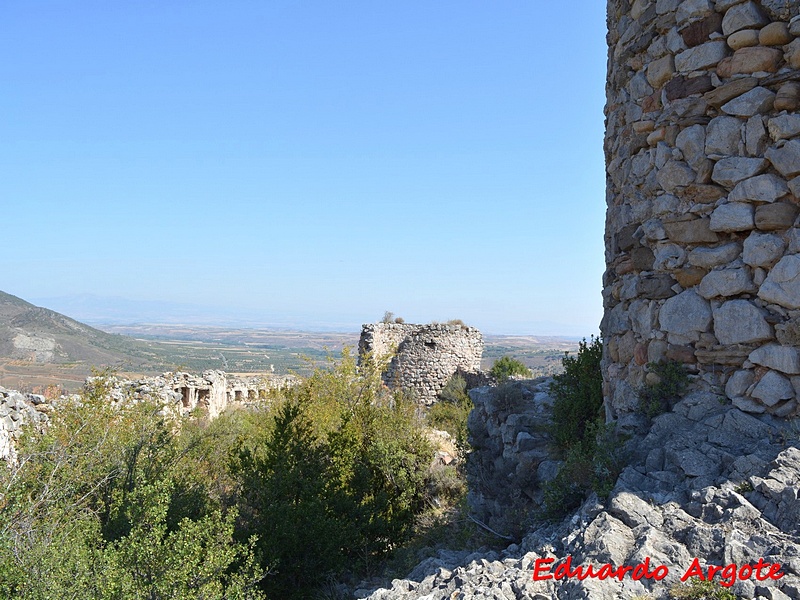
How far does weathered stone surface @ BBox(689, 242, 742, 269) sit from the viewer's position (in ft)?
13.0

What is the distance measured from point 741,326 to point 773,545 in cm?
144

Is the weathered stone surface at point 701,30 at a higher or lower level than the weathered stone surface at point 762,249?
higher

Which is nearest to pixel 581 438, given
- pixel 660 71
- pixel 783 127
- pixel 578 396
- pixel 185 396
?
pixel 578 396

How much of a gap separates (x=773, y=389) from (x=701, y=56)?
7.20 ft

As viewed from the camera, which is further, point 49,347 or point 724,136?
point 49,347

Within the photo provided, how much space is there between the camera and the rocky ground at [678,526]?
2.77 metres

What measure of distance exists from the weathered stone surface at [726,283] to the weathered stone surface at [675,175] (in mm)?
647

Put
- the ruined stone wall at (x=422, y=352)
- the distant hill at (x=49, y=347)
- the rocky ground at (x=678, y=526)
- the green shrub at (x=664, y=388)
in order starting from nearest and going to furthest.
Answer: the rocky ground at (x=678, y=526), the green shrub at (x=664, y=388), the ruined stone wall at (x=422, y=352), the distant hill at (x=49, y=347)

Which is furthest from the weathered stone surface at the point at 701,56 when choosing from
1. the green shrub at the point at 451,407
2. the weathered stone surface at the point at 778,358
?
the green shrub at the point at 451,407

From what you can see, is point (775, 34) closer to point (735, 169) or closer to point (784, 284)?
point (735, 169)

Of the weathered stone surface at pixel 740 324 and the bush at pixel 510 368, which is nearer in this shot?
the weathered stone surface at pixel 740 324

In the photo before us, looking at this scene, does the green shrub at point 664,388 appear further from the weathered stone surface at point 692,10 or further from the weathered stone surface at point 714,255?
the weathered stone surface at point 692,10

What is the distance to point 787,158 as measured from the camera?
12.3ft

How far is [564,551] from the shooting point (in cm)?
319
